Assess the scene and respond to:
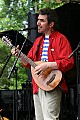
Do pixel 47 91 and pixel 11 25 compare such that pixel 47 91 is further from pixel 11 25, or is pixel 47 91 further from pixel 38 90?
pixel 11 25

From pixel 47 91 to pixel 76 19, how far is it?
10.5 feet

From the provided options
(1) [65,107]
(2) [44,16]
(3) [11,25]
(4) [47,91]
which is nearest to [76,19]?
(1) [65,107]

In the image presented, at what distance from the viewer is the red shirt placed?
11.2 feet

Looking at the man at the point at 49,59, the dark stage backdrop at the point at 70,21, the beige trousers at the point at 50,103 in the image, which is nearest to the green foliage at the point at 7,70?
the dark stage backdrop at the point at 70,21

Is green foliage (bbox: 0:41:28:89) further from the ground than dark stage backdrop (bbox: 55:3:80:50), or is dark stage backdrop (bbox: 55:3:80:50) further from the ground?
dark stage backdrop (bbox: 55:3:80:50)

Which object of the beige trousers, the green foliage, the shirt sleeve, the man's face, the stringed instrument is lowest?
the green foliage

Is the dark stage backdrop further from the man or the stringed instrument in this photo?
the stringed instrument

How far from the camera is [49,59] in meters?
3.53

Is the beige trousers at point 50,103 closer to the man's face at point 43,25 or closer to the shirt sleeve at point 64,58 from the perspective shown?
the shirt sleeve at point 64,58

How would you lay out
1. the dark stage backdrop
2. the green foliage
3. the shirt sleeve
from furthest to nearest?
the green foliage
the dark stage backdrop
the shirt sleeve

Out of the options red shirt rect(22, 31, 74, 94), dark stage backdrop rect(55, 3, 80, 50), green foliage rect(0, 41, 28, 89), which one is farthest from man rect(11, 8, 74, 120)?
green foliage rect(0, 41, 28, 89)

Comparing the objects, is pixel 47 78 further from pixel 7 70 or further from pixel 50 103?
pixel 7 70

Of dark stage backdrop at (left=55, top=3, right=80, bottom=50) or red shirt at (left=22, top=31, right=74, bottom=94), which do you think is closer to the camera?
red shirt at (left=22, top=31, right=74, bottom=94)

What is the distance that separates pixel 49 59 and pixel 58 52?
0.39ft
